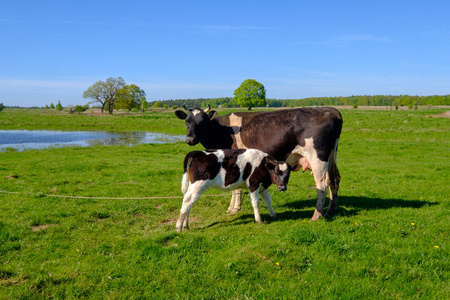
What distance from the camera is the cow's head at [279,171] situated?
7.18 meters

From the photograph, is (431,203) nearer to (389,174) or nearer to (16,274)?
(389,174)

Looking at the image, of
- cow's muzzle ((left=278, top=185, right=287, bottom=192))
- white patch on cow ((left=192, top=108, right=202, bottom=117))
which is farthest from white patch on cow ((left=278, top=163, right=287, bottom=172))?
white patch on cow ((left=192, top=108, right=202, bottom=117))

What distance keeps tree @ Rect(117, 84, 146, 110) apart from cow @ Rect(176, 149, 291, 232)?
285 feet

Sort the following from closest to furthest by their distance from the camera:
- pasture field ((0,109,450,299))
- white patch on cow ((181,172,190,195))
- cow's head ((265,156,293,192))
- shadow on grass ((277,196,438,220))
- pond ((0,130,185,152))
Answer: pasture field ((0,109,450,299)) → cow's head ((265,156,293,192)) → white patch on cow ((181,172,190,195)) → shadow on grass ((277,196,438,220)) → pond ((0,130,185,152))

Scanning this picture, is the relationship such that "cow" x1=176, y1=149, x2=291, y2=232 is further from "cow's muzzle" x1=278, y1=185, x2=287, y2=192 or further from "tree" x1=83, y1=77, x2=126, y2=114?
"tree" x1=83, y1=77, x2=126, y2=114

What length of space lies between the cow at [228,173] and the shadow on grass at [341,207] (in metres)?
0.82

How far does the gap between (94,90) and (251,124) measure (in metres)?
85.8

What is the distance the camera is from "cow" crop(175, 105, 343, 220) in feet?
26.0

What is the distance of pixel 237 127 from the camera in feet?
29.0

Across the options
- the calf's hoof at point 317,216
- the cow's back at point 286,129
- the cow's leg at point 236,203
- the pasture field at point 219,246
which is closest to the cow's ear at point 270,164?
the cow's back at point 286,129

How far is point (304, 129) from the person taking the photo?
8.01 meters

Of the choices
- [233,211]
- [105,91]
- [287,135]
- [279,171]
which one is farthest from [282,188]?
[105,91]

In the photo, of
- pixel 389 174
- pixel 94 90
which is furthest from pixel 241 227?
pixel 94 90

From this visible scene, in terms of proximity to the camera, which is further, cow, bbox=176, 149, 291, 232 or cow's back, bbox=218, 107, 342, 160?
cow's back, bbox=218, 107, 342, 160
